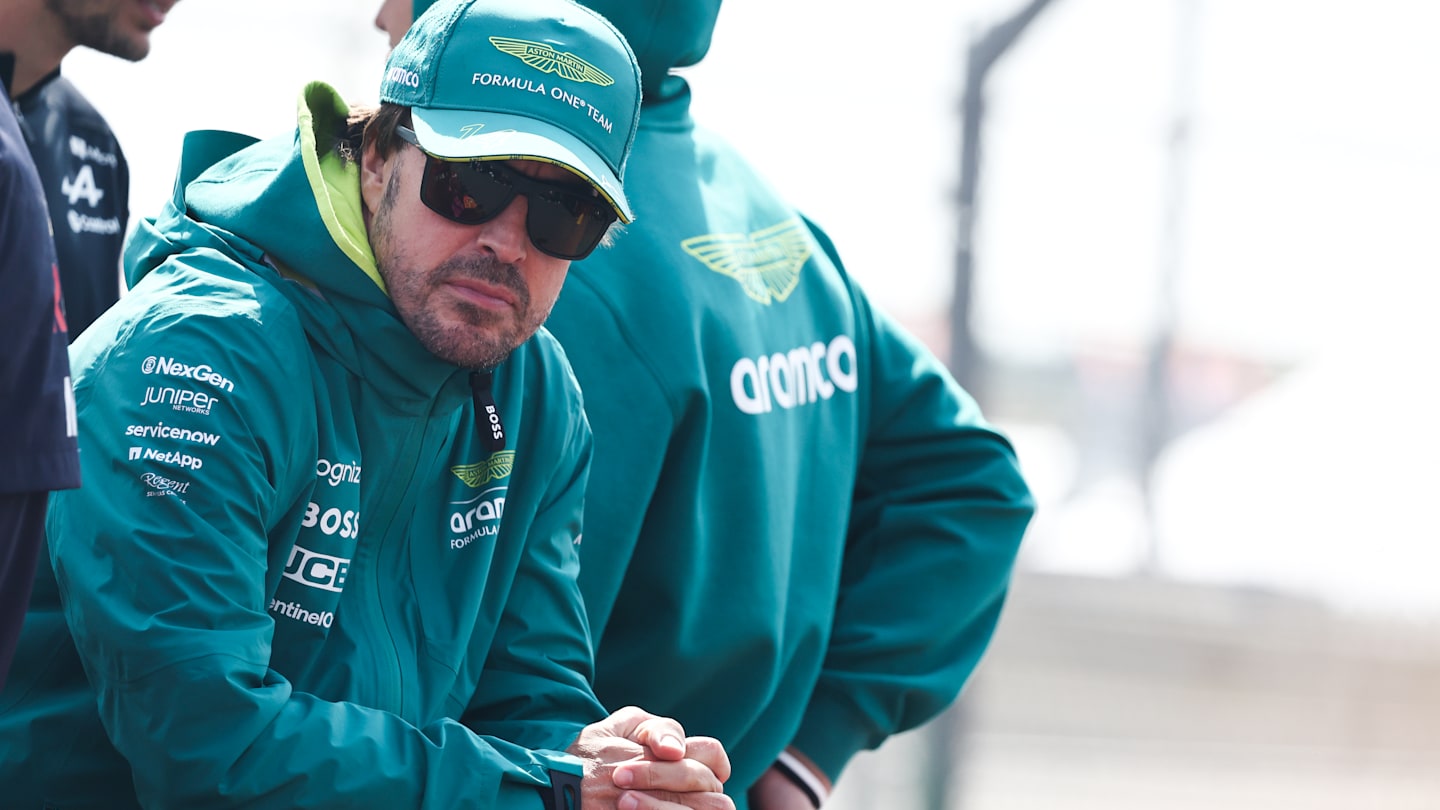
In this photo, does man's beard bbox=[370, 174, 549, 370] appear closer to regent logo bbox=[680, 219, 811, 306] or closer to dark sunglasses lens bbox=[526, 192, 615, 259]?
dark sunglasses lens bbox=[526, 192, 615, 259]

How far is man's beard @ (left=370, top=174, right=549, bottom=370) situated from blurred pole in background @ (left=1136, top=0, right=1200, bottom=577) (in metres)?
5.43

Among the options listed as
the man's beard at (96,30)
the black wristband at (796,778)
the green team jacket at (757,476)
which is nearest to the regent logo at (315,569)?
the green team jacket at (757,476)

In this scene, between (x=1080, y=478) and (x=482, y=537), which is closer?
(x=482, y=537)

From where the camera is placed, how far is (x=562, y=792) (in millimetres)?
2277

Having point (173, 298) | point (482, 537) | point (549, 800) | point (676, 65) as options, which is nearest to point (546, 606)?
point (482, 537)

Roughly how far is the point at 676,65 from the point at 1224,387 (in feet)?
33.5

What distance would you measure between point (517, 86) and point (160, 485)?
2.31ft

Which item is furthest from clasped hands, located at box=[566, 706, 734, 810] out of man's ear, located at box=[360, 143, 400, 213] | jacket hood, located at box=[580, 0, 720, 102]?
Answer: jacket hood, located at box=[580, 0, 720, 102]

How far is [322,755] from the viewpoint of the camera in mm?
2074

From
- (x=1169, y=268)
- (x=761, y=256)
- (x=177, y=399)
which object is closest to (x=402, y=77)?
(x=177, y=399)

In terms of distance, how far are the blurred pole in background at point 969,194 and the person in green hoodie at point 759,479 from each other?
152 centimetres

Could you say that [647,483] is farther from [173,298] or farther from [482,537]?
[173,298]

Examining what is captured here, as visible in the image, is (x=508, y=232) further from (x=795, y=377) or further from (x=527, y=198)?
(x=795, y=377)

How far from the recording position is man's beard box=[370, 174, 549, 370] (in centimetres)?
228
